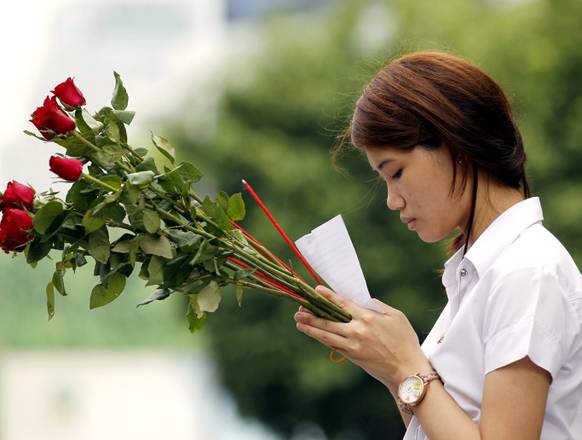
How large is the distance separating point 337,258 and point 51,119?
0.57 meters

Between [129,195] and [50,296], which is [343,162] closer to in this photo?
[50,296]

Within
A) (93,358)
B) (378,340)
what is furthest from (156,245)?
(93,358)

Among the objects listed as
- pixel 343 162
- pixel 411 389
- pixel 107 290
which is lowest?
pixel 343 162

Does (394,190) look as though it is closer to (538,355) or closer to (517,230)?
(517,230)

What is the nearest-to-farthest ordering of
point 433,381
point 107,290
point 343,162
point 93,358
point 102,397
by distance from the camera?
point 433,381 → point 107,290 → point 343,162 → point 102,397 → point 93,358

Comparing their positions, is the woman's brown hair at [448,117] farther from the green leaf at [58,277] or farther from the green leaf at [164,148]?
the green leaf at [58,277]

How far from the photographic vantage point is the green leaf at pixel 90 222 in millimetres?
2086

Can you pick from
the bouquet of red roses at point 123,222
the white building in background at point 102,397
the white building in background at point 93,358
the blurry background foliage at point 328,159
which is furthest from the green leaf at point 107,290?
the white building in background at point 102,397

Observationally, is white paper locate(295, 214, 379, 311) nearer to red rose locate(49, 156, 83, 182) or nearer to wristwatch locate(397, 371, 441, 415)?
wristwatch locate(397, 371, 441, 415)

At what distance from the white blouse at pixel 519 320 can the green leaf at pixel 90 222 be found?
62 centimetres

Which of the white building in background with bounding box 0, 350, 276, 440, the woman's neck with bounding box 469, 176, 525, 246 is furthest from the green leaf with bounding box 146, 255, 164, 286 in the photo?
the white building in background with bounding box 0, 350, 276, 440

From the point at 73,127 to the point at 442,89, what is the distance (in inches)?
25.7

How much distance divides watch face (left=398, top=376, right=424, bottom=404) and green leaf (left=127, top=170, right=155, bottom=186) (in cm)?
56

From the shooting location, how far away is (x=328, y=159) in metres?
13.5
